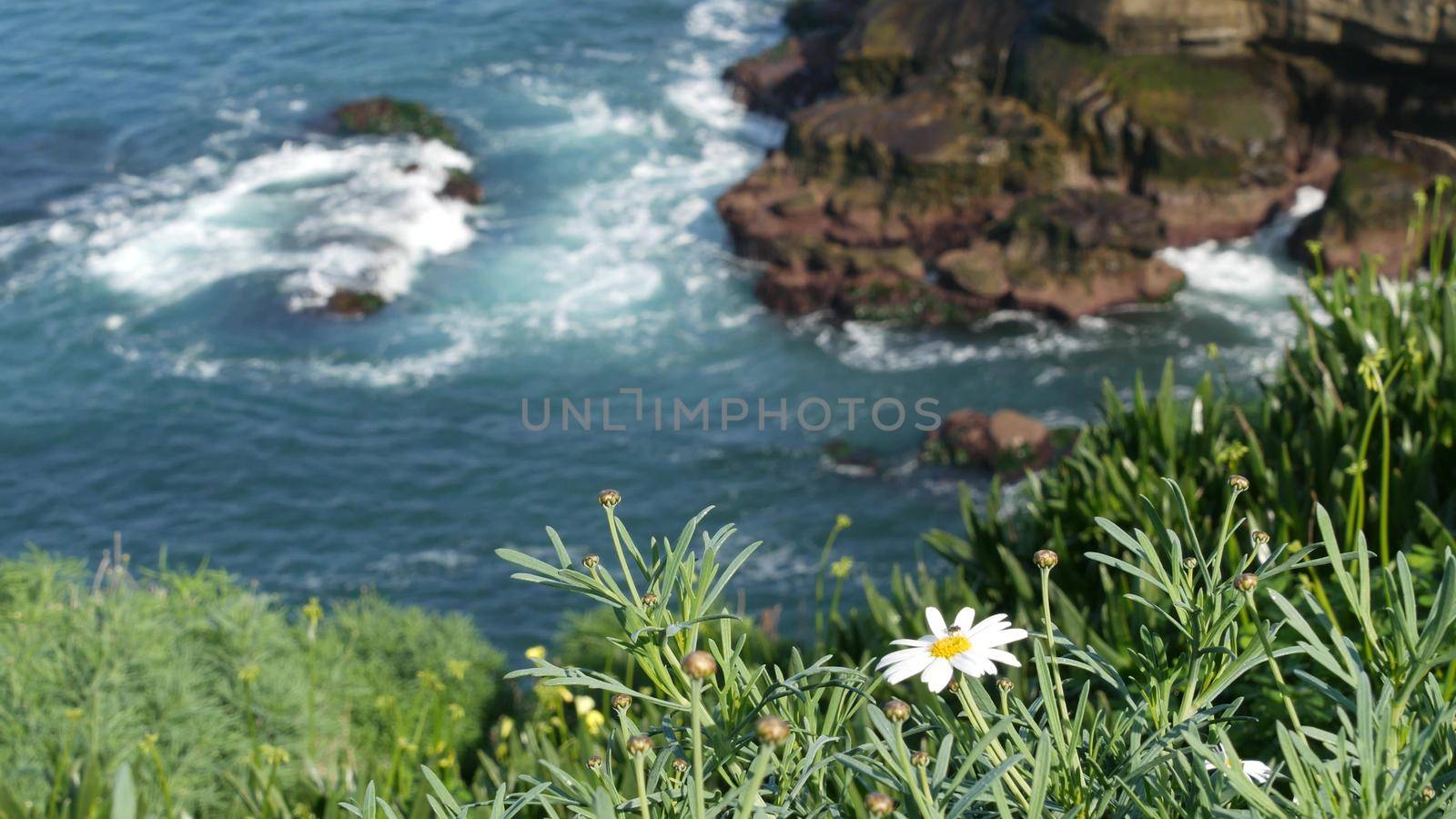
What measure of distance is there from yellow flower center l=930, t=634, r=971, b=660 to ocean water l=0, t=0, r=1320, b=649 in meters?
12.9

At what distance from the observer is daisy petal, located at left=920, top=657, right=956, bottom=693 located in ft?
5.77

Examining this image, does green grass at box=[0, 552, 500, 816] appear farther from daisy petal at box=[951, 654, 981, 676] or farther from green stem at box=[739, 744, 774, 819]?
green stem at box=[739, 744, 774, 819]

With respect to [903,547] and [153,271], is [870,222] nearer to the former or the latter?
[903,547]

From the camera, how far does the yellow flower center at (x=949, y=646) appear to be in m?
1.86

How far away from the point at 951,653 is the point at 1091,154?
2172 centimetres

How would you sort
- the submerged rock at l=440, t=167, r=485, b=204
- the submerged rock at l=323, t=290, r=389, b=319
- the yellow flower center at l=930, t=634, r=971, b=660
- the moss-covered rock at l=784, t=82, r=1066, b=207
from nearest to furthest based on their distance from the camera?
1. the yellow flower center at l=930, t=634, r=971, b=660
2. the submerged rock at l=323, t=290, r=389, b=319
3. the moss-covered rock at l=784, t=82, r=1066, b=207
4. the submerged rock at l=440, t=167, r=485, b=204

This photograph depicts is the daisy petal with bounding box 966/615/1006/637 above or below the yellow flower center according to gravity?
below

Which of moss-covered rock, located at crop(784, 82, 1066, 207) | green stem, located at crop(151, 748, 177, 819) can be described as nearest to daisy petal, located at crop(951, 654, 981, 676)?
green stem, located at crop(151, 748, 177, 819)

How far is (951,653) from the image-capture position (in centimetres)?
186

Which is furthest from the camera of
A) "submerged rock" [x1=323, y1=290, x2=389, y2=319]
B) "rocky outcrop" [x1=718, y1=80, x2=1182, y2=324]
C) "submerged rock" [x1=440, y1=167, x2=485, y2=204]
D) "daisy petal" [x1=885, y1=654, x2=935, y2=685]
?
"submerged rock" [x1=440, y1=167, x2=485, y2=204]

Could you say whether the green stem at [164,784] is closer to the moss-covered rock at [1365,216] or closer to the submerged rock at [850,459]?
the submerged rock at [850,459]

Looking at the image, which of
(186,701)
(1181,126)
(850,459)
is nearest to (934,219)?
(1181,126)

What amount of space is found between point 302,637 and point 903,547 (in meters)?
9.81

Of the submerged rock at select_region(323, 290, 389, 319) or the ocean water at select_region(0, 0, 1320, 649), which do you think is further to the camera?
the submerged rock at select_region(323, 290, 389, 319)
